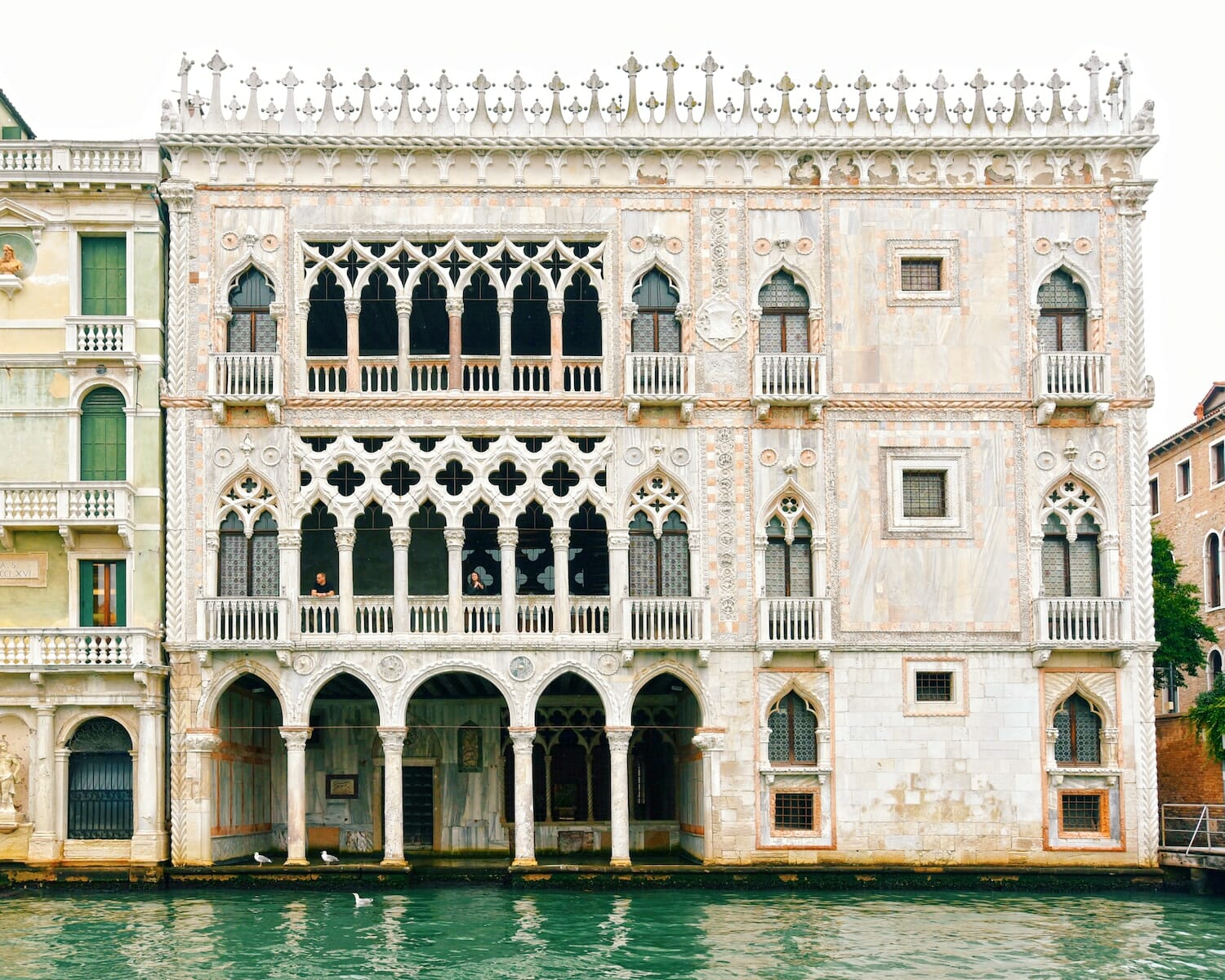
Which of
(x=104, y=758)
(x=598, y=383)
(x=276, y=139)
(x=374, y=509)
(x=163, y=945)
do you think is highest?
(x=276, y=139)

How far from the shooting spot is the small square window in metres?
47.8

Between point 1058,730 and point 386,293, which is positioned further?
point 386,293

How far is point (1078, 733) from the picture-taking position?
105 feet

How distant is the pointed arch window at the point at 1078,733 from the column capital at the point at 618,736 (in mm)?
8246

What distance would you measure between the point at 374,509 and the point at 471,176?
738cm

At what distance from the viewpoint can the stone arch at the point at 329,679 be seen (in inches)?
1250

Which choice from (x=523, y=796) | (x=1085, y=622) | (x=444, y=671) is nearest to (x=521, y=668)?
(x=444, y=671)

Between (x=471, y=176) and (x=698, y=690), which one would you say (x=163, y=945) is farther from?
(x=471, y=176)

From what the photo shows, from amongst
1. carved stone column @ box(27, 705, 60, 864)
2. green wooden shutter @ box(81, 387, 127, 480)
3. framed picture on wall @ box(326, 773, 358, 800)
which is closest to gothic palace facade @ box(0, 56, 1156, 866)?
green wooden shutter @ box(81, 387, 127, 480)

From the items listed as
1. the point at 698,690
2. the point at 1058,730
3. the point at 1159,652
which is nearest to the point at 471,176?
the point at 698,690

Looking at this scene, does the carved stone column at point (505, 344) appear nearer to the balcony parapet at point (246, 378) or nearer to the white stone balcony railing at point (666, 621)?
the balcony parapet at point (246, 378)

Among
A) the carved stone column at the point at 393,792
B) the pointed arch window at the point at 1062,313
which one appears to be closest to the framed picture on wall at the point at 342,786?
the carved stone column at the point at 393,792

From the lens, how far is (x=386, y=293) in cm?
3541

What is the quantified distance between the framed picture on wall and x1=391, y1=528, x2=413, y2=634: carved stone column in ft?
17.8
